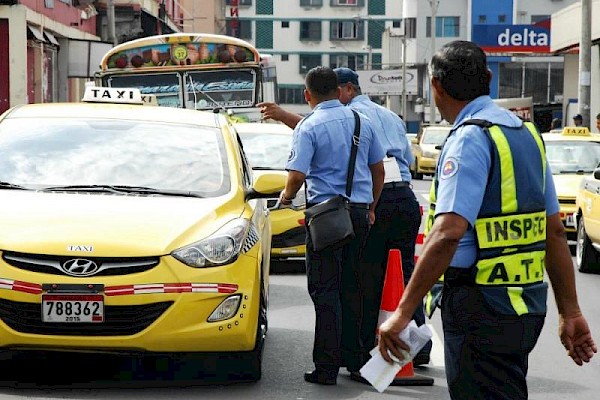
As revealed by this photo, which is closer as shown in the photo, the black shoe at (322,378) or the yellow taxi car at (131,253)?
the yellow taxi car at (131,253)

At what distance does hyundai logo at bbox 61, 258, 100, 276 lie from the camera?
720 centimetres

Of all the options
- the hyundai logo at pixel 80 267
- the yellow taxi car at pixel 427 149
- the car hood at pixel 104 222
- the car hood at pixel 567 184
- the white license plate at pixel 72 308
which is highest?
the car hood at pixel 104 222

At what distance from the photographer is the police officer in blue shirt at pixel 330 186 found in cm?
782

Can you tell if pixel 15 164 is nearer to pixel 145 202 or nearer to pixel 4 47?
pixel 145 202

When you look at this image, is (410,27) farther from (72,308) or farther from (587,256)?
(72,308)

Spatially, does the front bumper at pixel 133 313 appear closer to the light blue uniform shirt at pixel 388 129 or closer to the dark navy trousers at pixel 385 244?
the dark navy trousers at pixel 385 244

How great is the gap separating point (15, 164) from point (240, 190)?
1.35 meters

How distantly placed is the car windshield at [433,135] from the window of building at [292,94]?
230 feet

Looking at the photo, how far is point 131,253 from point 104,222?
34cm

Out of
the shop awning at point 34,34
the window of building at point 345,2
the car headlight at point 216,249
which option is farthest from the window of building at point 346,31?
the car headlight at point 216,249

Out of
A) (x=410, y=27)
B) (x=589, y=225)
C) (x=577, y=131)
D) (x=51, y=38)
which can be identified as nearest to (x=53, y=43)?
(x=51, y=38)

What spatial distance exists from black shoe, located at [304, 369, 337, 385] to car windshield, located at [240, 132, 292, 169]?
22.7ft

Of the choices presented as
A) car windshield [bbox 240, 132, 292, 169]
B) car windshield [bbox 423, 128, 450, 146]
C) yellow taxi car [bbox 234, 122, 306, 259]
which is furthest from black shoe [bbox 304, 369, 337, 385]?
car windshield [bbox 423, 128, 450, 146]

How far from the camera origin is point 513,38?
208 feet
